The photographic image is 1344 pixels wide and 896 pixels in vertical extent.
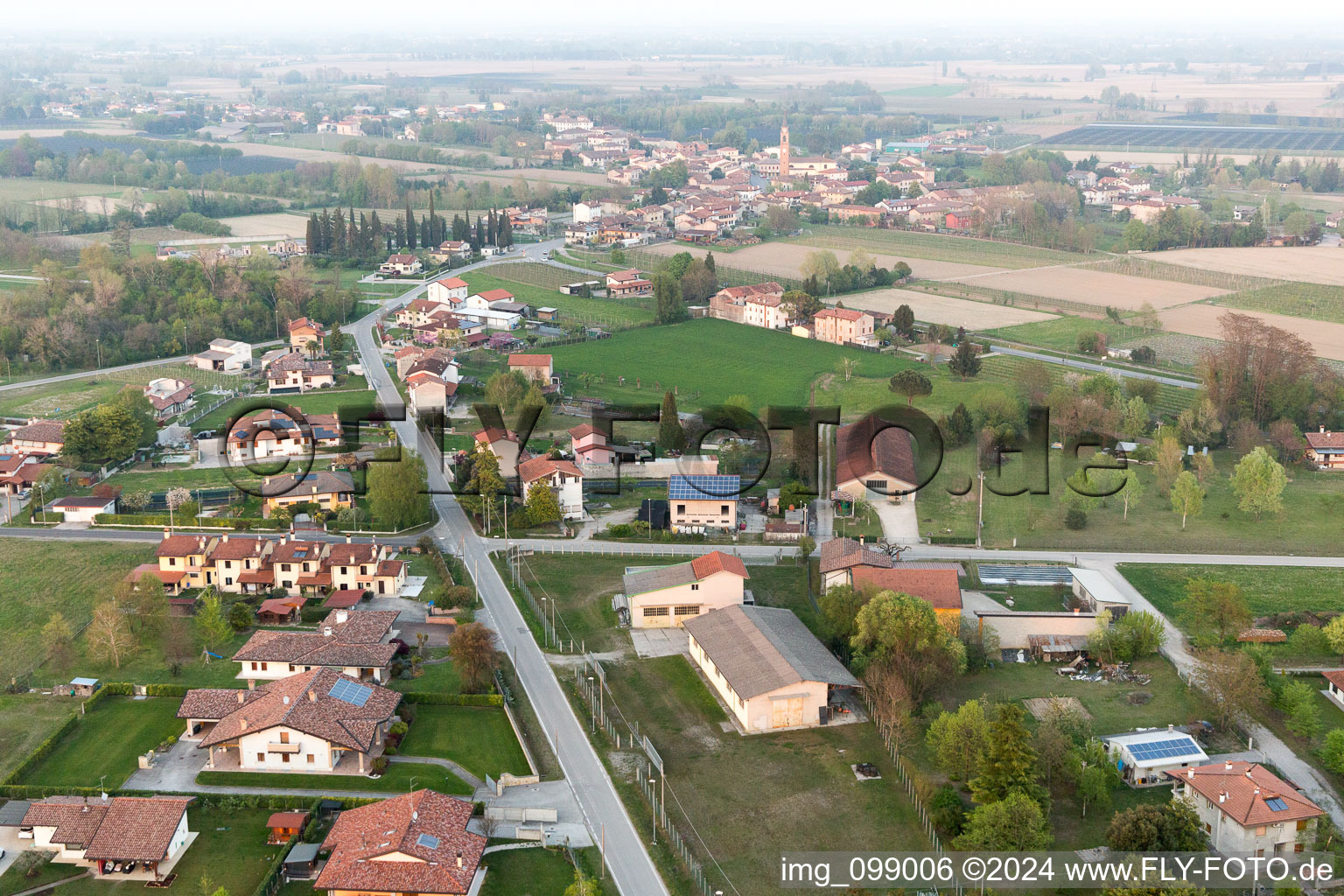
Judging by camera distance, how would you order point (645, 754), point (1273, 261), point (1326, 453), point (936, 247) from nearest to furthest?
point (645, 754) → point (1326, 453) → point (1273, 261) → point (936, 247)

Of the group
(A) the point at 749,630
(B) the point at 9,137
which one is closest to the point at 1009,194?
(A) the point at 749,630

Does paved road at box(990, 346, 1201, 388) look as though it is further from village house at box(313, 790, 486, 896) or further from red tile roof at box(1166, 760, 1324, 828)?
village house at box(313, 790, 486, 896)

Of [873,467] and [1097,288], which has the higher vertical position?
[1097,288]

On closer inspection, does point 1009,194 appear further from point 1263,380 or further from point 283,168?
point 283,168

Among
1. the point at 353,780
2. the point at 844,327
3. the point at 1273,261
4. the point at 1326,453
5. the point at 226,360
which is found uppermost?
the point at 1273,261

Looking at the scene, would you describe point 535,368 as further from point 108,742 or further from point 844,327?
point 108,742

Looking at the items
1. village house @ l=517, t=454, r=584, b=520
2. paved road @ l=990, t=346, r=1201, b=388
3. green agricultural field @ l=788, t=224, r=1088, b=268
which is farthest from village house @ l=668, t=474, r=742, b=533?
green agricultural field @ l=788, t=224, r=1088, b=268

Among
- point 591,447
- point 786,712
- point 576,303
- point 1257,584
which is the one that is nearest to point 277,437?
point 591,447
